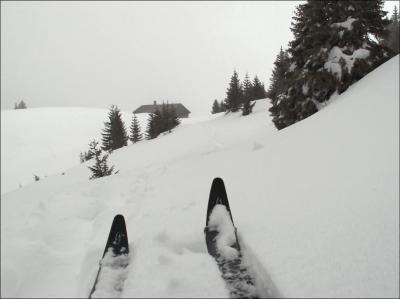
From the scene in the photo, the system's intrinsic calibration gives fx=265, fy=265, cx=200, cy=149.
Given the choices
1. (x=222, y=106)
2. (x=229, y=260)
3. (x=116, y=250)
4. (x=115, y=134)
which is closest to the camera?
(x=229, y=260)

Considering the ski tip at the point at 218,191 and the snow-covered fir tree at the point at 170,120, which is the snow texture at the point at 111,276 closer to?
the ski tip at the point at 218,191

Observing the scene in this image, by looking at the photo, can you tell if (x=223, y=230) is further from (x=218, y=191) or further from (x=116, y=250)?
(x=116, y=250)

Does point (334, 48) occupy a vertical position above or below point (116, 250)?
above

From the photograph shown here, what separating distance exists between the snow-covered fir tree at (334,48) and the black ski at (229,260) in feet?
26.9

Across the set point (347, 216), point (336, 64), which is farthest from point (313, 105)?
point (347, 216)

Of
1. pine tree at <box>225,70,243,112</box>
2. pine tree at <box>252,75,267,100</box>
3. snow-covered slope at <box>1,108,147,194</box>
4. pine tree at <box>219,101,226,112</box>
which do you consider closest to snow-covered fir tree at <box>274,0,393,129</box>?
snow-covered slope at <box>1,108,147,194</box>

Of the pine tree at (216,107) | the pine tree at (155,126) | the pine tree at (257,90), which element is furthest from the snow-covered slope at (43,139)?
the pine tree at (257,90)

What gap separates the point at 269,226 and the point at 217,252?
32.3 inches

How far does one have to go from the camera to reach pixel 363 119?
18.2ft

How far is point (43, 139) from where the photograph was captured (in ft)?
156

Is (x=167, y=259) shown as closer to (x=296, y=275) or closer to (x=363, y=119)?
(x=296, y=275)

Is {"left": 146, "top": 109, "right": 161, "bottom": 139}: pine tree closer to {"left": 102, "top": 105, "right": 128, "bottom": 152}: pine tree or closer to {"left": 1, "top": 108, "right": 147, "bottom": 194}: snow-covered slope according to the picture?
{"left": 102, "top": 105, "right": 128, "bottom": 152}: pine tree

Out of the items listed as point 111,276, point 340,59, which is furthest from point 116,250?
point 340,59

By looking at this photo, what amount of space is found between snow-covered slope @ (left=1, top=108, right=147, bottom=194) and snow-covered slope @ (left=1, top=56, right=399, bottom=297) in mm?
33361
